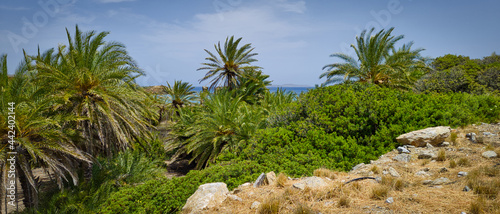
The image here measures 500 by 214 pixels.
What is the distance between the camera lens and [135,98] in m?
10.4

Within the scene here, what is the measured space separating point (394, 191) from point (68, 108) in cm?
1012

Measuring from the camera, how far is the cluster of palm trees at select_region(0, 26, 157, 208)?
7488 mm

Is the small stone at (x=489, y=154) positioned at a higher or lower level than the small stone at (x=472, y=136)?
lower

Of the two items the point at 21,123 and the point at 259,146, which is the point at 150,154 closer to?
the point at 21,123

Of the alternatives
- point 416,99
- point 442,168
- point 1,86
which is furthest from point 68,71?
point 416,99

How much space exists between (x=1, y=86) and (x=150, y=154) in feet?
24.6

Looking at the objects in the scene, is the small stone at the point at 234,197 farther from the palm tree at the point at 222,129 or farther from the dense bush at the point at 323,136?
the palm tree at the point at 222,129

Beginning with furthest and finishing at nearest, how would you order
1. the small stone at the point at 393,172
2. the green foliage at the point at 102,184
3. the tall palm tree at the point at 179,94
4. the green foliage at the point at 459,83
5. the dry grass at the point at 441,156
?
the tall palm tree at the point at 179,94 < the green foliage at the point at 459,83 < the green foliage at the point at 102,184 < the dry grass at the point at 441,156 < the small stone at the point at 393,172

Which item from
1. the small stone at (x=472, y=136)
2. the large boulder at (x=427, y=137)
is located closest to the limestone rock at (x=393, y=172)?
the large boulder at (x=427, y=137)

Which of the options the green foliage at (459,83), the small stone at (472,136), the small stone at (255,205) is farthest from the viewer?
the green foliage at (459,83)

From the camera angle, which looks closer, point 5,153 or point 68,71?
point 5,153

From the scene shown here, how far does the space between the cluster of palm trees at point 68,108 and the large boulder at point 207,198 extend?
534 centimetres

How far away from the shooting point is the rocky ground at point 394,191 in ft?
11.4

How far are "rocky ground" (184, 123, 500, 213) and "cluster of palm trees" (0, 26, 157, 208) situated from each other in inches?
228
